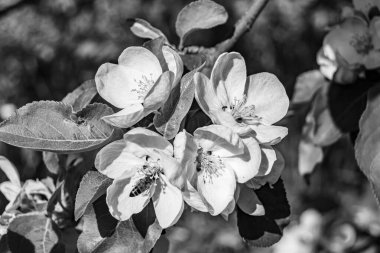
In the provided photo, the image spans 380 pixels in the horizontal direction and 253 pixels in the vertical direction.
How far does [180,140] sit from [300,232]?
7.32ft

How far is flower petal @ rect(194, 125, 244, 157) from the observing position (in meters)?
1.04

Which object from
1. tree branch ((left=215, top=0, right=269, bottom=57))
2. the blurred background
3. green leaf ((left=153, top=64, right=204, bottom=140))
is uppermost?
green leaf ((left=153, top=64, right=204, bottom=140))

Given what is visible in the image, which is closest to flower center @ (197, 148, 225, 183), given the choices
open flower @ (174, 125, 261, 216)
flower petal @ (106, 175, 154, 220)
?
open flower @ (174, 125, 261, 216)

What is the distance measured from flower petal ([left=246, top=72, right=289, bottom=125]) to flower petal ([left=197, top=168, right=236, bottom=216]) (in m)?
0.14

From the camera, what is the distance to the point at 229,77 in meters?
1.15

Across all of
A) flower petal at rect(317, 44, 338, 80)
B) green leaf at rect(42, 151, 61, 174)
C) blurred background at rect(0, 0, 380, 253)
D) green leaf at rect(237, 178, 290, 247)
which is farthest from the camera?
blurred background at rect(0, 0, 380, 253)

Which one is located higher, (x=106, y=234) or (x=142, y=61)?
(x=142, y=61)

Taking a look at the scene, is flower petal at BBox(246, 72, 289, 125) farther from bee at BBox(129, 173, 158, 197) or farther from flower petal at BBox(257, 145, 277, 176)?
bee at BBox(129, 173, 158, 197)

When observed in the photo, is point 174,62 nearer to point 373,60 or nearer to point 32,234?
point 32,234

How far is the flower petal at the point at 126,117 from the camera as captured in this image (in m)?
1.06

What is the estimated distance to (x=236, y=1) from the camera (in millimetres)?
3594

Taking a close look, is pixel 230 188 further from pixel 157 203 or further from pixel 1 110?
pixel 1 110

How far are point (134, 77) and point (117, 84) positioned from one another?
0.14 feet

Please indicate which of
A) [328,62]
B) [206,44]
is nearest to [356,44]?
[328,62]
